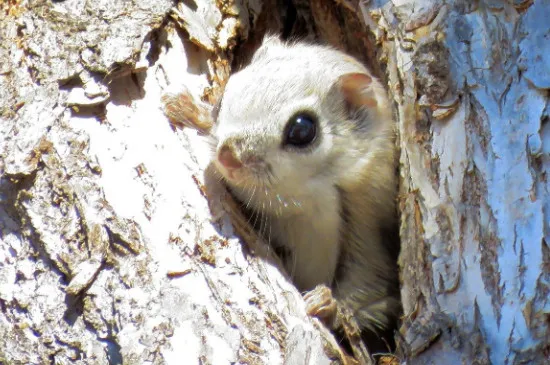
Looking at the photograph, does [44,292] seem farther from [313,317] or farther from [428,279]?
[428,279]

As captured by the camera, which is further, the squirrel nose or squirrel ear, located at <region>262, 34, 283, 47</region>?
squirrel ear, located at <region>262, 34, 283, 47</region>

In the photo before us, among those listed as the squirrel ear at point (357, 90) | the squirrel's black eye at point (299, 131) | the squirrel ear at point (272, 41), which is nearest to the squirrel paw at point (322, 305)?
the squirrel's black eye at point (299, 131)

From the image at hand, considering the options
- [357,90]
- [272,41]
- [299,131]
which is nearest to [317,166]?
[299,131]

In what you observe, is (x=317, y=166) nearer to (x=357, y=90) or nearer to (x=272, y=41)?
(x=357, y=90)

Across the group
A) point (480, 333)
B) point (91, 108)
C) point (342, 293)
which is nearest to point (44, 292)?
point (91, 108)

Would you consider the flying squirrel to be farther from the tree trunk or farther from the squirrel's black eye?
the tree trunk

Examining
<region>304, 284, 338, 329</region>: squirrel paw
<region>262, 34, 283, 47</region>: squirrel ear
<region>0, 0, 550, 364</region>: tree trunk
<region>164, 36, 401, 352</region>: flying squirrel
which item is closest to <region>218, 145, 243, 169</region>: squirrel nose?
<region>164, 36, 401, 352</region>: flying squirrel
